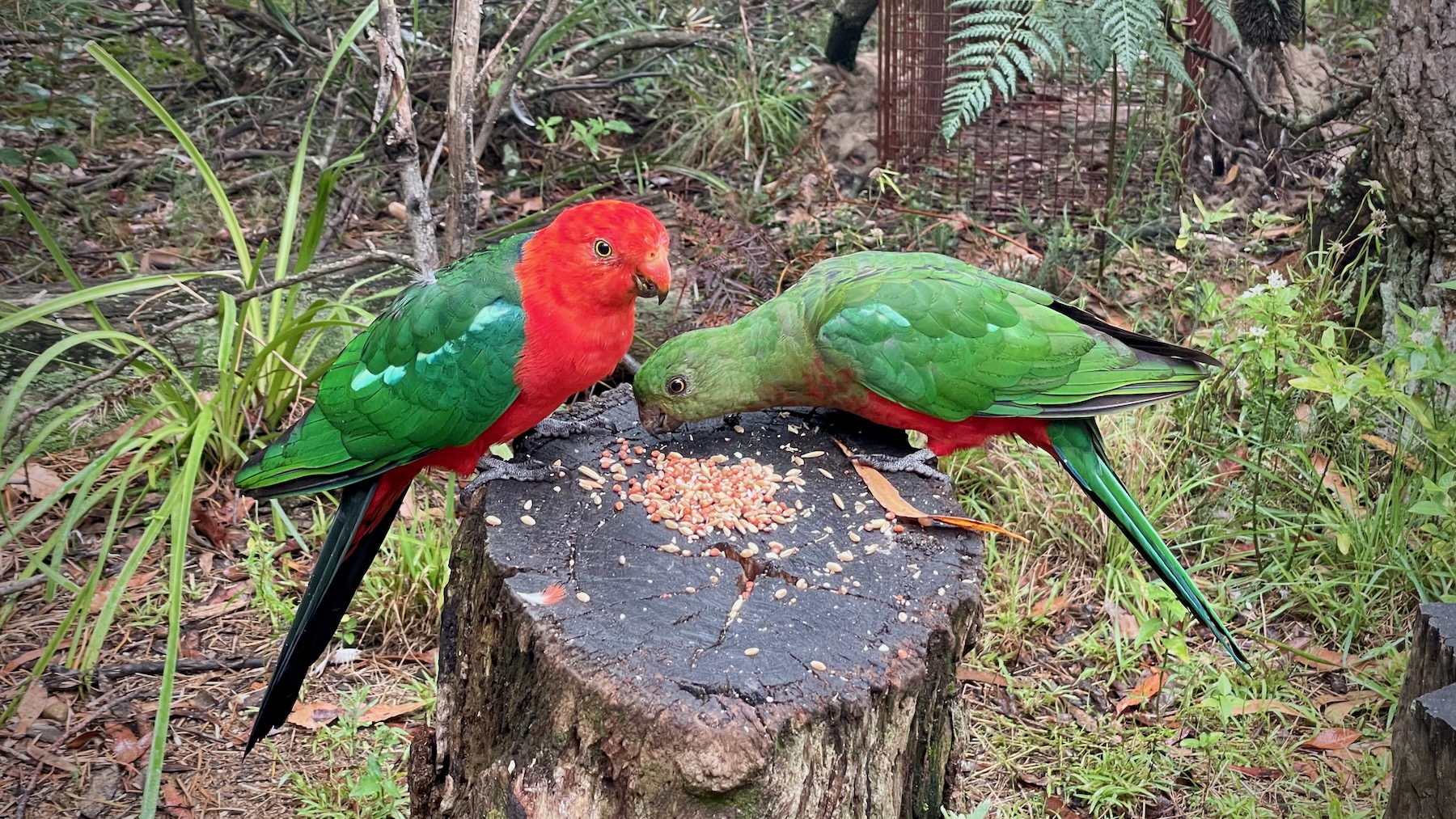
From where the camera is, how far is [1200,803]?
3.01 meters

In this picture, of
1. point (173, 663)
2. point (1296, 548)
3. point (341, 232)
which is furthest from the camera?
point (341, 232)

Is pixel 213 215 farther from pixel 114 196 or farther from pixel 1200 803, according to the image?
pixel 1200 803

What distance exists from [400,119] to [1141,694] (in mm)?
2842

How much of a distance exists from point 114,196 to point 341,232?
134cm

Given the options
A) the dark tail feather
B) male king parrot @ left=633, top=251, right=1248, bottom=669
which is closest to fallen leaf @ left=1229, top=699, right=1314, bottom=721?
male king parrot @ left=633, top=251, right=1248, bottom=669

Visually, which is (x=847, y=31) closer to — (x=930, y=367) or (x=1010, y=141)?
(x=1010, y=141)

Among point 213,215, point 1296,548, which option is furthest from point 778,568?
point 213,215

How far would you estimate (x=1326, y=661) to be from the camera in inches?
136

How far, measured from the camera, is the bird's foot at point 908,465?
2.69m

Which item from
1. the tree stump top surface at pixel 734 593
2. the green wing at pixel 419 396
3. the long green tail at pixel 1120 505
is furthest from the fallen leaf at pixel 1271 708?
the green wing at pixel 419 396

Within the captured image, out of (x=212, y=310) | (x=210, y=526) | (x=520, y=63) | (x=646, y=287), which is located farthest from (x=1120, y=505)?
(x=210, y=526)

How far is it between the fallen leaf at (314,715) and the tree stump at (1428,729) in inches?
107

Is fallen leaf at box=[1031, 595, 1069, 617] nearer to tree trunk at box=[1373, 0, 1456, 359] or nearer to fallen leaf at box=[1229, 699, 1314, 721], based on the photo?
fallen leaf at box=[1229, 699, 1314, 721]

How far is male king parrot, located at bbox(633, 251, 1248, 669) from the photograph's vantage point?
9.14 ft
